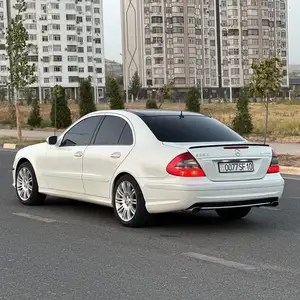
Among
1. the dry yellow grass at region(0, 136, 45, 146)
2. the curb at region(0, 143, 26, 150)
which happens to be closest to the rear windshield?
the curb at region(0, 143, 26, 150)

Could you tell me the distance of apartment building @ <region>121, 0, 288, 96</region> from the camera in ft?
405

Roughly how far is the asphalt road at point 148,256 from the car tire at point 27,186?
0.42 metres

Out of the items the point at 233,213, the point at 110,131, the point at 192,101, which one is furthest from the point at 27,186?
the point at 192,101

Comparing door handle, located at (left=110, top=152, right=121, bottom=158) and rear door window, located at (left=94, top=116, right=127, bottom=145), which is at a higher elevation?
rear door window, located at (left=94, top=116, right=127, bottom=145)

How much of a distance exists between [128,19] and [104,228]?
12313 centimetres

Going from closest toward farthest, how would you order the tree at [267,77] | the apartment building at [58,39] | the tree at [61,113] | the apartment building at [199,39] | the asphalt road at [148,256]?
the asphalt road at [148,256]
the tree at [267,77]
the tree at [61,113]
the apartment building at [58,39]
the apartment building at [199,39]

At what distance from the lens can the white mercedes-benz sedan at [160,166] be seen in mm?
7699

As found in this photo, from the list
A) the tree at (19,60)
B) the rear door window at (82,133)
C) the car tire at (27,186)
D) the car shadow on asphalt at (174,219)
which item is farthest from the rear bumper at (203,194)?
the tree at (19,60)

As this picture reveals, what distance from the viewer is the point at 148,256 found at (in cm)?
661

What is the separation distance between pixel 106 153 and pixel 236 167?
71.6 inches

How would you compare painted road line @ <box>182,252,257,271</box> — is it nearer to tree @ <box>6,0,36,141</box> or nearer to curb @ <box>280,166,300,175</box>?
curb @ <box>280,166,300,175</box>

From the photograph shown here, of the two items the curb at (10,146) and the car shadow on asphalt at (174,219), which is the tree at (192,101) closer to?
the curb at (10,146)

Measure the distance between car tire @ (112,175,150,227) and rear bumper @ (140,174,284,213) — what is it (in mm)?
142

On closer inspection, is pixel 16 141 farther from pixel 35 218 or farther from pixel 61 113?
pixel 35 218
